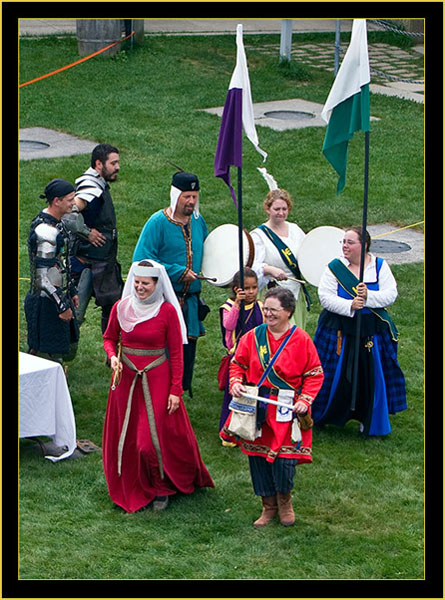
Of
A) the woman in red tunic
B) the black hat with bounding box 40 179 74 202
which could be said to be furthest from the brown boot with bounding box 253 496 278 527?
the black hat with bounding box 40 179 74 202

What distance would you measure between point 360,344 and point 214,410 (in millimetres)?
1409

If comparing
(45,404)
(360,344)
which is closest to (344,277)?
(360,344)

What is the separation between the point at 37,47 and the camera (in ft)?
68.9

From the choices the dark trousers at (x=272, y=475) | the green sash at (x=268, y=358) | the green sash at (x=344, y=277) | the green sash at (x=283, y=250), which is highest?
the green sash at (x=283, y=250)

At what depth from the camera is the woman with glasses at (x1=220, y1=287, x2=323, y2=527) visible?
6641 mm

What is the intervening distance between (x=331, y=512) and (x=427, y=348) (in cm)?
240

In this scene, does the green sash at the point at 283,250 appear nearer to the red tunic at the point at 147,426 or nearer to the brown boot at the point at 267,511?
the red tunic at the point at 147,426

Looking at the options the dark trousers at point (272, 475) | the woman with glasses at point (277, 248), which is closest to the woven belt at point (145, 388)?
the dark trousers at point (272, 475)

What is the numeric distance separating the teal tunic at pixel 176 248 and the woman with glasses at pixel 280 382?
5.69ft

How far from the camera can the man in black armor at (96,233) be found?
9047mm

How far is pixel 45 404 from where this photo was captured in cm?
792

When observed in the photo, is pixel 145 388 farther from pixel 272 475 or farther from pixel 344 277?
pixel 344 277

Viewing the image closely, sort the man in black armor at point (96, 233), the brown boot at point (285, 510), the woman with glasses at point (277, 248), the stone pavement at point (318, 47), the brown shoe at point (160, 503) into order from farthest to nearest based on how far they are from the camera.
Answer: the stone pavement at point (318, 47) < the man in black armor at point (96, 233) < the woman with glasses at point (277, 248) < the brown shoe at point (160, 503) < the brown boot at point (285, 510)

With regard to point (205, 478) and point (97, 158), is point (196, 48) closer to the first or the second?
point (97, 158)
